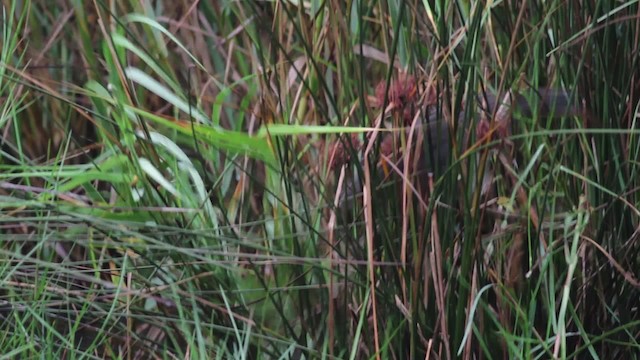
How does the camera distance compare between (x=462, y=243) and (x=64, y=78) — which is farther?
(x=64, y=78)

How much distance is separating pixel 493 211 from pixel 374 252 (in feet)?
0.41

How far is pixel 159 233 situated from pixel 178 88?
0.86 ft

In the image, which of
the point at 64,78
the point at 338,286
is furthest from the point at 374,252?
the point at 64,78

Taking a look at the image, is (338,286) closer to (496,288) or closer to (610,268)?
Answer: (496,288)

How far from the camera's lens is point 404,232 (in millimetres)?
981

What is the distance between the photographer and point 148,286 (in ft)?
3.45

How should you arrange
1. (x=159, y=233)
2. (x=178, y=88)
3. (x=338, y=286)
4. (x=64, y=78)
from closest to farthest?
(x=159, y=233)
(x=338, y=286)
(x=178, y=88)
(x=64, y=78)

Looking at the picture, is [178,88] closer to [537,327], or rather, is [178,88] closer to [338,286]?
[338,286]

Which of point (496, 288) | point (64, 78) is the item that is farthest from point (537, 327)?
point (64, 78)

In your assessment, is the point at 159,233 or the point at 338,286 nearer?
the point at 159,233

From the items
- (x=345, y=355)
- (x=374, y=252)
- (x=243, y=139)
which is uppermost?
(x=243, y=139)

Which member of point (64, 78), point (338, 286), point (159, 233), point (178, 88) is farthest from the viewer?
point (64, 78)

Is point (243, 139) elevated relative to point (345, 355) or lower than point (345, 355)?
elevated

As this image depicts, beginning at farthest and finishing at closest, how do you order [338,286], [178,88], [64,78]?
[64,78], [178,88], [338,286]
